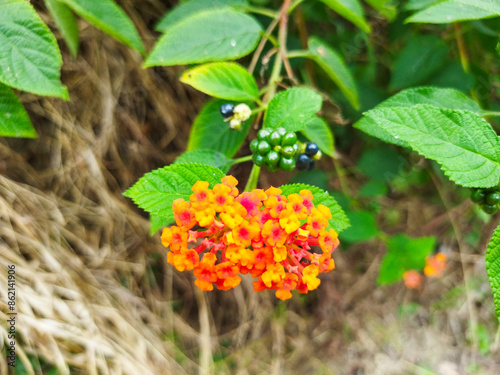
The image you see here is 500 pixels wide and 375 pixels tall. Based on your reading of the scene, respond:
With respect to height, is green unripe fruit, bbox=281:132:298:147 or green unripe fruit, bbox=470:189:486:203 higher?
green unripe fruit, bbox=281:132:298:147

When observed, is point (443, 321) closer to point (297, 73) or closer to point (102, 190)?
point (297, 73)

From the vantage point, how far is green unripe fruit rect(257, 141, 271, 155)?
85 centimetres

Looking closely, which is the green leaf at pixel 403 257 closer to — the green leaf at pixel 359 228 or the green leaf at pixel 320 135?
the green leaf at pixel 359 228

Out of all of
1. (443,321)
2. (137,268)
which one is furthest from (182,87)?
(443,321)

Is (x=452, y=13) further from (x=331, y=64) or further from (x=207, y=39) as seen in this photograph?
(x=207, y=39)

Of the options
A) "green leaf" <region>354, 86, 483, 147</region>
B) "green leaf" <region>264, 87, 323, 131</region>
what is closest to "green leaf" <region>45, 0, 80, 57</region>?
"green leaf" <region>264, 87, 323, 131</region>

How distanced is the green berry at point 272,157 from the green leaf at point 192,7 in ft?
1.74

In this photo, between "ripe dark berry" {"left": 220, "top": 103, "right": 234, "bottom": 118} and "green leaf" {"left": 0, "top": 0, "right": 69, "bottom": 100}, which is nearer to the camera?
"green leaf" {"left": 0, "top": 0, "right": 69, "bottom": 100}

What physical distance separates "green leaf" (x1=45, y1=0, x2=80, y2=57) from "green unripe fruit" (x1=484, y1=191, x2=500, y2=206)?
1.07 metres

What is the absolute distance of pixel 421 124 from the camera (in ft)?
2.52

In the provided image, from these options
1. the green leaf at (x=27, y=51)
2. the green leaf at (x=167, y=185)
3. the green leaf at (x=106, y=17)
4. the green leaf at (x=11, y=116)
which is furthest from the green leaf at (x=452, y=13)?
the green leaf at (x=11, y=116)

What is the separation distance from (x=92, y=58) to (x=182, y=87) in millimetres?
357

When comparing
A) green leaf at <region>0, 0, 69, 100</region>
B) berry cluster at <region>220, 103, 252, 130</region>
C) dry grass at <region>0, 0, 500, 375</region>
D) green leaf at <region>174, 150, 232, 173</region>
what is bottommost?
dry grass at <region>0, 0, 500, 375</region>

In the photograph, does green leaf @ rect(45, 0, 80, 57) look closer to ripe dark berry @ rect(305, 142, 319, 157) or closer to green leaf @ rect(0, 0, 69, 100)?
green leaf @ rect(0, 0, 69, 100)
